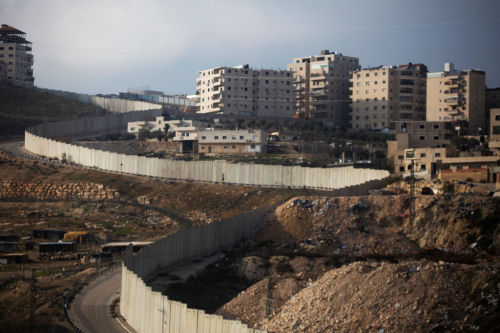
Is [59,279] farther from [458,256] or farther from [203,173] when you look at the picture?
[203,173]

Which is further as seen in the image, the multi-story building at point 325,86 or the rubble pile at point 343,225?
Answer: the multi-story building at point 325,86

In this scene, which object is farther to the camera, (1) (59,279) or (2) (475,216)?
(2) (475,216)

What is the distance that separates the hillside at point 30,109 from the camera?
101m

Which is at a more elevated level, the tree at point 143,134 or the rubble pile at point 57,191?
the tree at point 143,134

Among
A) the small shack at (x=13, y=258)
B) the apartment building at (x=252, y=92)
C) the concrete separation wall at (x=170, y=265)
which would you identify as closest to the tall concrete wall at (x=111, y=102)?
the apartment building at (x=252, y=92)

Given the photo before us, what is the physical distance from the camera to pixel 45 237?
4856cm

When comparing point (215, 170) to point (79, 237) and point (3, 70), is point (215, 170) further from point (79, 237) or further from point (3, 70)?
point (3, 70)

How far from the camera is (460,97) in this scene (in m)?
97.5

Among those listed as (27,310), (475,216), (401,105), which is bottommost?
(27,310)

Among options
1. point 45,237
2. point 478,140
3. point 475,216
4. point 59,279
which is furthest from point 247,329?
point 478,140

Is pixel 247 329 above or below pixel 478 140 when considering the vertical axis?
below

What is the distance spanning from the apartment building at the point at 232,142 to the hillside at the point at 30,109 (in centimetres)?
3001

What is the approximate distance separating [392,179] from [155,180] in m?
20.7

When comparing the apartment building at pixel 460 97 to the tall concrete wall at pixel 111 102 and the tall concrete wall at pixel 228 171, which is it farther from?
the tall concrete wall at pixel 228 171
